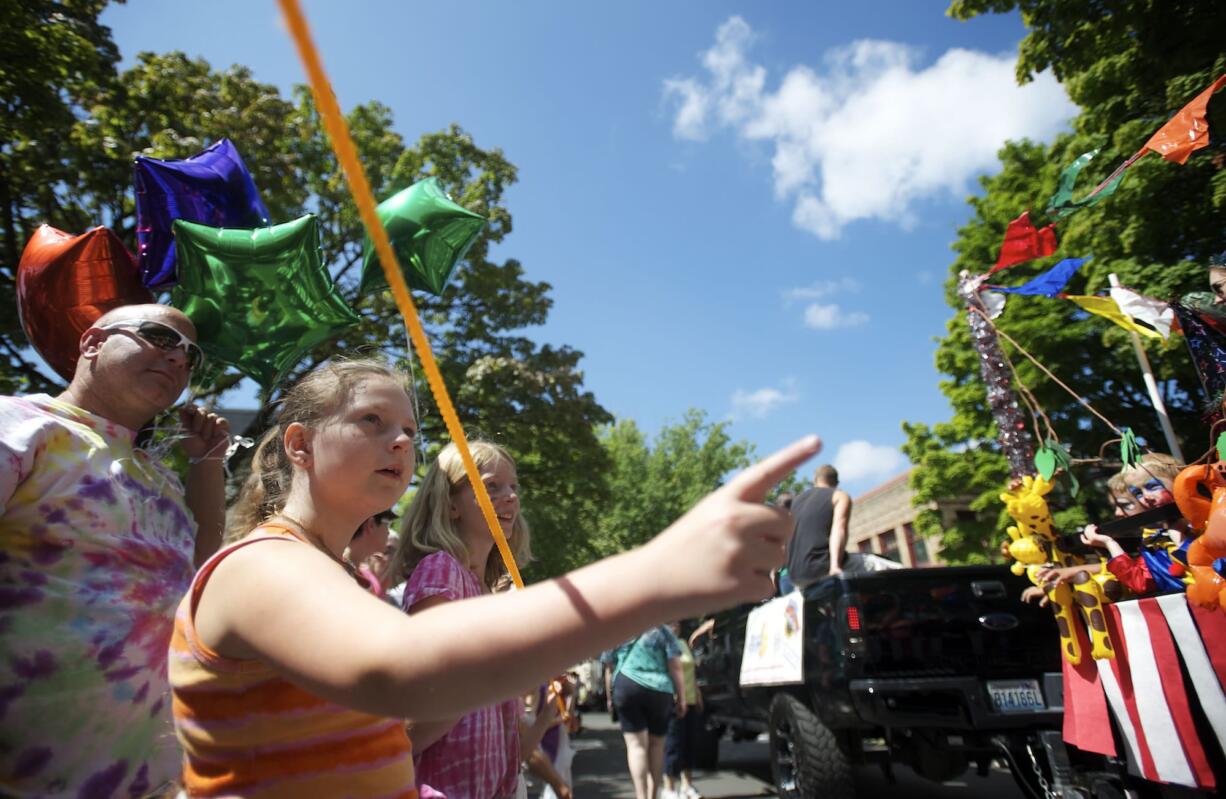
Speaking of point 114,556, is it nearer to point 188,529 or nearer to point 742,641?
point 188,529

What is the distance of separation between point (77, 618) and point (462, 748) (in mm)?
920

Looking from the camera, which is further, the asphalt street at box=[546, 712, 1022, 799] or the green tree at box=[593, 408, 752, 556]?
the green tree at box=[593, 408, 752, 556]

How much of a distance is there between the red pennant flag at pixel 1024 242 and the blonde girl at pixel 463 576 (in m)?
4.31

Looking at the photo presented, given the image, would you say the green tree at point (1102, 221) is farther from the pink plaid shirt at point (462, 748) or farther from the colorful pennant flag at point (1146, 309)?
the pink plaid shirt at point (462, 748)

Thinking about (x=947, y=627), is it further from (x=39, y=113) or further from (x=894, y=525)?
(x=894, y=525)

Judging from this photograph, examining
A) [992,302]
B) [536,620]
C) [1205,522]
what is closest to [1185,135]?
[992,302]

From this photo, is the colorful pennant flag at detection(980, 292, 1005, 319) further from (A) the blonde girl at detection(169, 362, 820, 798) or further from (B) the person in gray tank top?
(A) the blonde girl at detection(169, 362, 820, 798)

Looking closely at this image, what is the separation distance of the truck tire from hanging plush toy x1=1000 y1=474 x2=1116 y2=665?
1480mm

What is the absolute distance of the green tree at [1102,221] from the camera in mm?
8547

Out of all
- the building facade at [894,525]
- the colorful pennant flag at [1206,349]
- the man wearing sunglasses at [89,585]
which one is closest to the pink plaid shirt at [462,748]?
the man wearing sunglasses at [89,585]

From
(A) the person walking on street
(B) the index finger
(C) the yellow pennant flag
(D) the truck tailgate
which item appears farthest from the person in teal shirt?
(B) the index finger

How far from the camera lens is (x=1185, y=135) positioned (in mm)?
4227

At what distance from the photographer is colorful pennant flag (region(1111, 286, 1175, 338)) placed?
414 centimetres

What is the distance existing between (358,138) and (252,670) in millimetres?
12641
